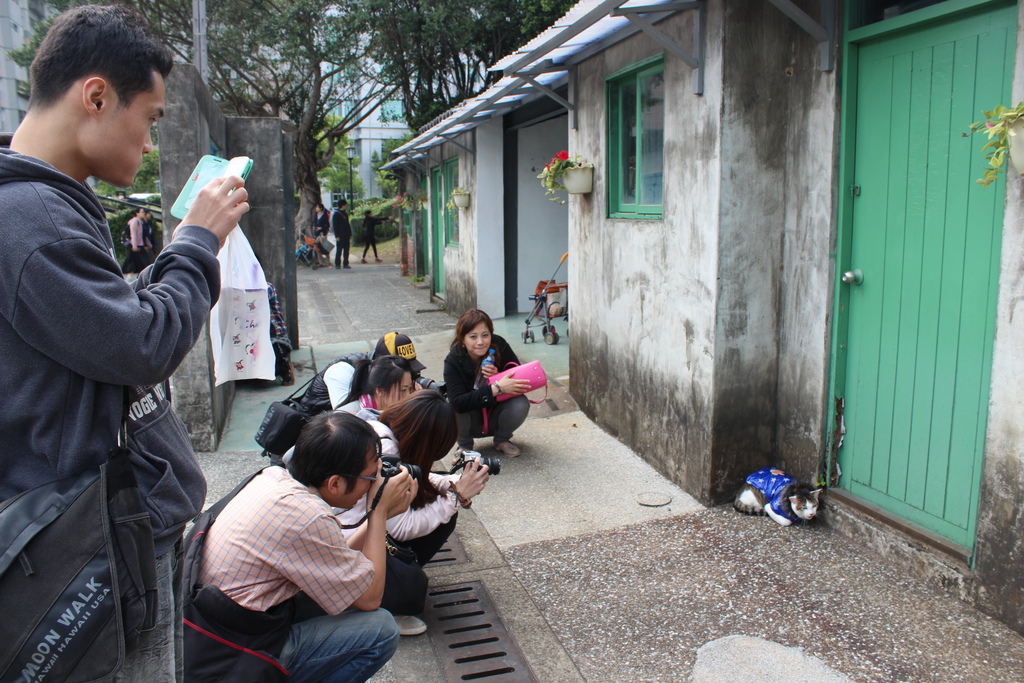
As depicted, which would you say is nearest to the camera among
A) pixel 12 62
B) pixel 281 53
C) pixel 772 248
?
pixel 772 248

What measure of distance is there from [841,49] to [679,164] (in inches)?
41.8

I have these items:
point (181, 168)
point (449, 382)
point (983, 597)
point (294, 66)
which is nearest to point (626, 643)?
point (983, 597)

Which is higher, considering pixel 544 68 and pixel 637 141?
pixel 544 68

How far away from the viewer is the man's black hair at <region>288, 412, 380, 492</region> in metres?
2.45

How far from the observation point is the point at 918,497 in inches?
142

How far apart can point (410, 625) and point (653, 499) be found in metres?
1.78

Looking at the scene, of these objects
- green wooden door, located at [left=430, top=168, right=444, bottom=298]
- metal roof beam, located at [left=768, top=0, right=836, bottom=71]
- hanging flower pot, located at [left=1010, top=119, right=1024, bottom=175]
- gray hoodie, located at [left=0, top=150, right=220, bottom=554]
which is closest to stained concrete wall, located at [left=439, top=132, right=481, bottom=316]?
green wooden door, located at [left=430, top=168, right=444, bottom=298]

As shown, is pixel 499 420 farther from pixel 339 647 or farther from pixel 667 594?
pixel 339 647

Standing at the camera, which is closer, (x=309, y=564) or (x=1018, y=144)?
(x=309, y=564)

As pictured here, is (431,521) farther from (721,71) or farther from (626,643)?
(721,71)

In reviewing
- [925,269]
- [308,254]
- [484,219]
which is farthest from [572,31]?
[308,254]

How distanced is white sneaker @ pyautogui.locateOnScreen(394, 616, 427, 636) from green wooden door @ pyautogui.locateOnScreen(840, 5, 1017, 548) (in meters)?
2.28

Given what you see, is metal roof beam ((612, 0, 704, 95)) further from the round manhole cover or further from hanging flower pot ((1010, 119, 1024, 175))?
the round manhole cover

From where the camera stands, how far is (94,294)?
1.34m
